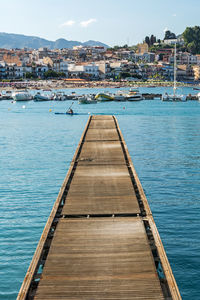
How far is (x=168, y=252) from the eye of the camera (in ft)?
49.8

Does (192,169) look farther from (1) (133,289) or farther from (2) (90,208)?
(1) (133,289)

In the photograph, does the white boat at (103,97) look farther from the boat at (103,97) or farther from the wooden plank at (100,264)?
the wooden plank at (100,264)

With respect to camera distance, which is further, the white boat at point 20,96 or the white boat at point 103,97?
the white boat at point 20,96

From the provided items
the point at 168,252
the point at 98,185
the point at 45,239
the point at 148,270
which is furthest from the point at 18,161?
the point at 148,270

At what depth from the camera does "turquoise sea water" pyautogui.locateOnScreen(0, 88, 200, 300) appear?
1457 centimetres

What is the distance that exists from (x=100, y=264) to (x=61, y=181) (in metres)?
16.5

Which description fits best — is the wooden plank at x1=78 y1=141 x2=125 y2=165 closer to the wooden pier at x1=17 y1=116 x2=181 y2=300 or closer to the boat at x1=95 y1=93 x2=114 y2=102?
the wooden pier at x1=17 y1=116 x2=181 y2=300

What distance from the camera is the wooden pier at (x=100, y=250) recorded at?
848 centimetres

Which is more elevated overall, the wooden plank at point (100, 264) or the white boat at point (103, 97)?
the white boat at point (103, 97)

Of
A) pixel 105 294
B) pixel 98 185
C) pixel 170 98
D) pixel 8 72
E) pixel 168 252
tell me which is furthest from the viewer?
pixel 8 72

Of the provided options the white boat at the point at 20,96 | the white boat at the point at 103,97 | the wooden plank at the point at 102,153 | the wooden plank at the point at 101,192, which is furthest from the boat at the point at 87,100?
the wooden plank at the point at 101,192

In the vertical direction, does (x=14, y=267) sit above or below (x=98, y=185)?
below

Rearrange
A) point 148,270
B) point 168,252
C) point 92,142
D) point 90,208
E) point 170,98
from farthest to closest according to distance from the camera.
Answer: point 170,98
point 92,142
point 168,252
point 90,208
point 148,270

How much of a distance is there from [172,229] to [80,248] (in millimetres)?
8070
